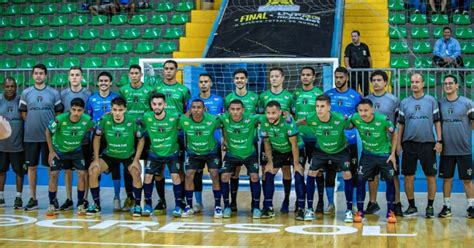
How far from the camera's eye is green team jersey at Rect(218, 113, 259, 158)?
11.1 meters

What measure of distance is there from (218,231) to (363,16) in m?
10.5

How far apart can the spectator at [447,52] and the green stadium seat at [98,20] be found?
827 cm

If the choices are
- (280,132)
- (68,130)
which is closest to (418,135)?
(280,132)

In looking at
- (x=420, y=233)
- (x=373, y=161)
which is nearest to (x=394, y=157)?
(x=373, y=161)

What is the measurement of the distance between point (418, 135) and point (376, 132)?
0.76m

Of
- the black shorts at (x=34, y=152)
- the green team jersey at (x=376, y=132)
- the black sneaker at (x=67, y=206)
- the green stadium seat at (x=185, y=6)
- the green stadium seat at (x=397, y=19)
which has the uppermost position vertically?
the green stadium seat at (x=185, y=6)

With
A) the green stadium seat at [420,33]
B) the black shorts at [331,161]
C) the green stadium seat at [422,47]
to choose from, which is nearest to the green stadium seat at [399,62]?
the green stadium seat at [422,47]

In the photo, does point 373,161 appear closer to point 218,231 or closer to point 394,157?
point 394,157

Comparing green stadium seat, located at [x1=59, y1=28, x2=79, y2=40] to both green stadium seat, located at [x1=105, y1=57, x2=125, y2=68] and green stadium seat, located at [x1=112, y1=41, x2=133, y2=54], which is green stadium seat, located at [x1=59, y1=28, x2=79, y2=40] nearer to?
green stadium seat, located at [x1=112, y1=41, x2=133, y2=54]

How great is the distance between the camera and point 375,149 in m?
10.8

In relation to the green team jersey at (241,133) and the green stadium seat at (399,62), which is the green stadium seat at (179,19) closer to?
the green stadium seat at (399,62)

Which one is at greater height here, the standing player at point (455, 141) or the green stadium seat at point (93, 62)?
the green stadium seat at point (93, 62)

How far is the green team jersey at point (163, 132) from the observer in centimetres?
1113

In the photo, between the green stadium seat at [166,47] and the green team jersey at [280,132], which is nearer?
the green team jersey at [280,132]
